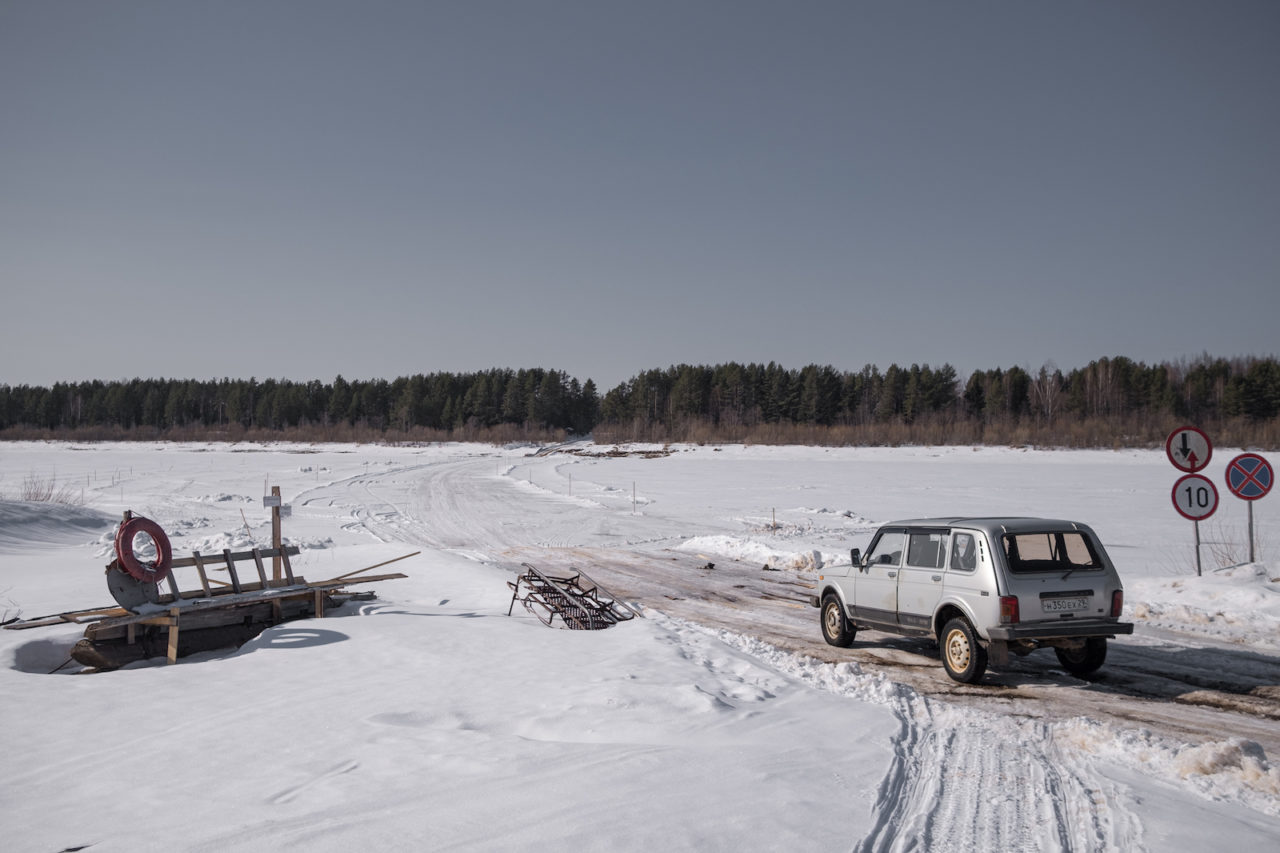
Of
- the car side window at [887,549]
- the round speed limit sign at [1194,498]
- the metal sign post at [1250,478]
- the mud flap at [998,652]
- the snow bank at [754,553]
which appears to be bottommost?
the snow bank at [754,553]

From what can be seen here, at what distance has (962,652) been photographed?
890 centimetres

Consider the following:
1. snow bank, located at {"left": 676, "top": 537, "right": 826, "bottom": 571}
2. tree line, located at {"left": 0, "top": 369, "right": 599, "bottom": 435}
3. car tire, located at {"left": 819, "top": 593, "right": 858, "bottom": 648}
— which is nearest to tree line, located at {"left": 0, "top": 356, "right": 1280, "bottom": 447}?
tree line, located at {"left": 0, "top": 369, "right": 599, "bottom": 435}

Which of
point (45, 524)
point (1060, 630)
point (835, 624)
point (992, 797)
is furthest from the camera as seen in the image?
point (45, 524)

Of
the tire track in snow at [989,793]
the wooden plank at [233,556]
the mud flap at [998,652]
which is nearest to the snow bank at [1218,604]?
the mud flap at [998,652]

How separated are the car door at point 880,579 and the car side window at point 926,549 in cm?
19

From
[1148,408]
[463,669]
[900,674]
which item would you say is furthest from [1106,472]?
[1148,408]

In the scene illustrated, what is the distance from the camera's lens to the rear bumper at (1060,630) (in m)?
8.34

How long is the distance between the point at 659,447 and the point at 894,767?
7840 centimetres

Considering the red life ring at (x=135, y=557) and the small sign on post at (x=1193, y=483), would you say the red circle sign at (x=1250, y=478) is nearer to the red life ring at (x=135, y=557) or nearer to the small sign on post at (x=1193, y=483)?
the small sign on post at (x=1193, y=483)

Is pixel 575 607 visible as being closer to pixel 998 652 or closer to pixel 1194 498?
pixel 998 652

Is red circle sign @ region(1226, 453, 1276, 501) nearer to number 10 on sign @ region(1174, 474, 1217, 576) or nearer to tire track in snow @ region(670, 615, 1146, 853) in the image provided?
number 10 on sign @ region(1174, 474, 1217, 576)

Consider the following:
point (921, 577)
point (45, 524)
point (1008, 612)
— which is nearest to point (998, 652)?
point (1008, 612)

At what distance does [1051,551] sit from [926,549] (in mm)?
1436

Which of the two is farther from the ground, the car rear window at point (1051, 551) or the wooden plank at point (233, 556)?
the car rear window at point (1051, 551)
